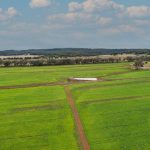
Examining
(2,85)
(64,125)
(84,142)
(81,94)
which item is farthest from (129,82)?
(84,142)

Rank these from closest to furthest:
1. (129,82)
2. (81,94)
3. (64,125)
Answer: (64,125) → (81,94) → (129,82)

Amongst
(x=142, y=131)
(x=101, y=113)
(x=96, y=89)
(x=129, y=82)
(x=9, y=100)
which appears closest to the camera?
(x=142, y=131)

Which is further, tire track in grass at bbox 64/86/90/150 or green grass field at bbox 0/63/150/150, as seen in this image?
green grass field at bbox 0/63/150/150

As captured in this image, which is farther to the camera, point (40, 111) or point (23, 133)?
point (40, 111)

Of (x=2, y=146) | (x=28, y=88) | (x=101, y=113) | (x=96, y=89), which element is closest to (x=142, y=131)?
(x=101, y=113)

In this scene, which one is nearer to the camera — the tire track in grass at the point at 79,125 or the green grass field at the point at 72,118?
the tire track in grass at the point at 79,125

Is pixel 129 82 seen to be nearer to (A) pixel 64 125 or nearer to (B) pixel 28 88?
(B) pixel 28 88

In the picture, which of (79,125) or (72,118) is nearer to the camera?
(79,125)
